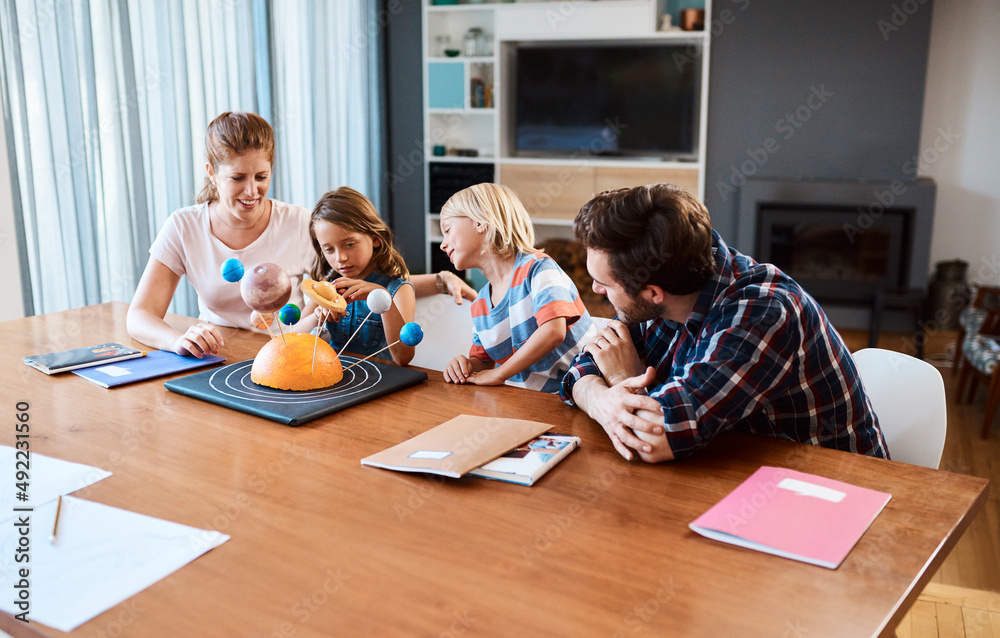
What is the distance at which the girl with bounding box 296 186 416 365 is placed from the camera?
77.0 inches

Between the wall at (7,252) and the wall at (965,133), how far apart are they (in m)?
4.78

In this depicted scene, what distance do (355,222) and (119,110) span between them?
6.08 feet

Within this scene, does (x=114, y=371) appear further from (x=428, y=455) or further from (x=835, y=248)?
(x=835, y=248)

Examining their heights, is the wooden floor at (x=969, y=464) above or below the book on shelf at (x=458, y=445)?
below

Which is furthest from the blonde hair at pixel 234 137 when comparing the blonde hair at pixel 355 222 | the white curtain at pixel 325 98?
the white curtain at pixel 325 98

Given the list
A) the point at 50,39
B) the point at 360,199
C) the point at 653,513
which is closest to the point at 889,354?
the point at 653,513

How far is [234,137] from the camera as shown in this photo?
2068 millimetres

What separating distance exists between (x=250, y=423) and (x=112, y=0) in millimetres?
2521

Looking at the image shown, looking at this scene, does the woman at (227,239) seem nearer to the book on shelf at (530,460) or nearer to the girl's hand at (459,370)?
the girl's hand at (459,370)

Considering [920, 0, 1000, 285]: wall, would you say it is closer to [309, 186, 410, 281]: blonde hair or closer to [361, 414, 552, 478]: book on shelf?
[309, 186, 410, 281]: blonde hair

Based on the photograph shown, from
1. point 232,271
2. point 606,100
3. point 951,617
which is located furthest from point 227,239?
point 606,100

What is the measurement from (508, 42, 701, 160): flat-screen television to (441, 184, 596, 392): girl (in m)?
3.46

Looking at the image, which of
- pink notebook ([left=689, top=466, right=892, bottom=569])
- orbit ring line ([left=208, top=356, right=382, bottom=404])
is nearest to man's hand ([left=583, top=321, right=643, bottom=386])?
pink notebook ([left=689, top=466, right=892, bottom=569])

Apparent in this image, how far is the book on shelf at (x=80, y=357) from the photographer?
1.73 meters
